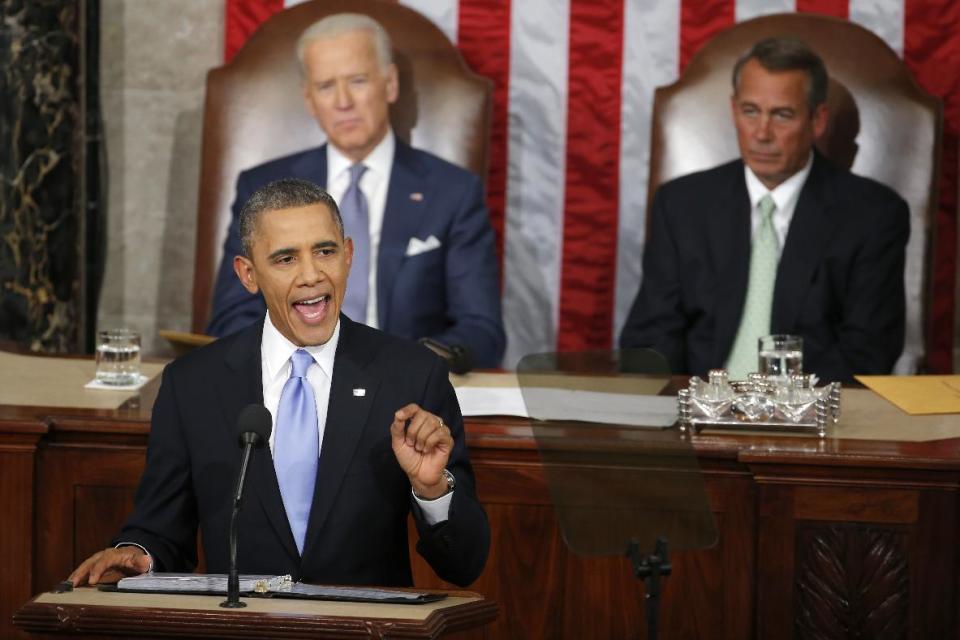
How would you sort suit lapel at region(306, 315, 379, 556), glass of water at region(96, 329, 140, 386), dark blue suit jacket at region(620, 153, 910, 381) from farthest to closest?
dark blue suit jacket at region(620, 153, 910, 381)
glass of water at region(96, 329, 140, 386)
suit lapel at region(306, 315, 379, 556)

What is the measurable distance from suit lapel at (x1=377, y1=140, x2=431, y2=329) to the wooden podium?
9.36 feet

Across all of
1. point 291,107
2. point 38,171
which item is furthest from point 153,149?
point 291,107

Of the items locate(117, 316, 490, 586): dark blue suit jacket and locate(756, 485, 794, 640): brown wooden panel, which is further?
locate(756, 485, 794, 640): brown wooden panel

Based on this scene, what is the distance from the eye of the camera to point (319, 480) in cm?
264

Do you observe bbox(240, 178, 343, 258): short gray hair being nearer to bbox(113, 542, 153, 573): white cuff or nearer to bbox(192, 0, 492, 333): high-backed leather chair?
bbox(113, 542, 153, 573): white cuff

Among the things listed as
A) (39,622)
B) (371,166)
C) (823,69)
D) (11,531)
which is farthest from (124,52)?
(39,622)

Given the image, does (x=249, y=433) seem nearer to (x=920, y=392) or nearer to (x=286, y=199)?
(x=286, y=199)

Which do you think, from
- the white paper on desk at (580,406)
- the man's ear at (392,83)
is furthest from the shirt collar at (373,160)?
→ the white paper on desk at (580,406)

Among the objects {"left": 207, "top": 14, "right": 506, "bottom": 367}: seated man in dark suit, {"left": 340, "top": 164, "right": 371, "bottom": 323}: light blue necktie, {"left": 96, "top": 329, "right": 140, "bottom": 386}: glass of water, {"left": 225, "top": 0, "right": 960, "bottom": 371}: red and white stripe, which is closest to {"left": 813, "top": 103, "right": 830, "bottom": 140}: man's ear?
{"left": 225, "top": 0, "right": 960, "bottom": 371}: red and white stripe

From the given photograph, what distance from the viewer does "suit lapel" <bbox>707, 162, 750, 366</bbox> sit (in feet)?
16.0

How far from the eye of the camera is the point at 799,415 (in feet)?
11.1

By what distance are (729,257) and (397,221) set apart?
42.0 inches

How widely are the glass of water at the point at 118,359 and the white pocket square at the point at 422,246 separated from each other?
1387 mm

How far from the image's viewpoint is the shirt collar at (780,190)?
16.7 ft
